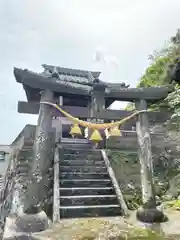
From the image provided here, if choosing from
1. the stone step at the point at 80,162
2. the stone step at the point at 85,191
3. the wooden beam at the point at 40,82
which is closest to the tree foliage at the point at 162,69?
the stone step at the point at 80,162

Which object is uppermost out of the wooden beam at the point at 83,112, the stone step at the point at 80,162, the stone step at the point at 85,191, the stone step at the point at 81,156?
the wooden beam at the point at 83,112

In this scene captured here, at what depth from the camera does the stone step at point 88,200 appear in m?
6.71

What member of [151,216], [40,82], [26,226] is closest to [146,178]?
[151,216]

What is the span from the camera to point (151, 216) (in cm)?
581

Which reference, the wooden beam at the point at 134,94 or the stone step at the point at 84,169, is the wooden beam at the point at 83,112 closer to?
the wooden beam at the point at 134,94

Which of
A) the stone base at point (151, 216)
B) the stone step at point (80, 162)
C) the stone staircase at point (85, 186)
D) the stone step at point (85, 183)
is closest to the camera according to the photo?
the stone base at point (151, 216)

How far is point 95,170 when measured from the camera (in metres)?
8.33

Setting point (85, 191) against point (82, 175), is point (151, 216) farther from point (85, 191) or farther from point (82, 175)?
point (82, 175)

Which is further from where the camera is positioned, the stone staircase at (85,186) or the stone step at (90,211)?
the stone staircase at (85,186)

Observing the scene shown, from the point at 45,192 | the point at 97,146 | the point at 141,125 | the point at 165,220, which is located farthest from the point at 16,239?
the point at 97,146

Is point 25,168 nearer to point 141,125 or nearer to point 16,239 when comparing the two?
point 16,239

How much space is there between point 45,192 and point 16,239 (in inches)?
93.9

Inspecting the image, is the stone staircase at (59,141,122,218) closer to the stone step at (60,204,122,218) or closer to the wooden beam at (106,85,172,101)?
the stone step at (60,204,122,218)

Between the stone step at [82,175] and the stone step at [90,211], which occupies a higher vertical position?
the stone step at [82,175]
